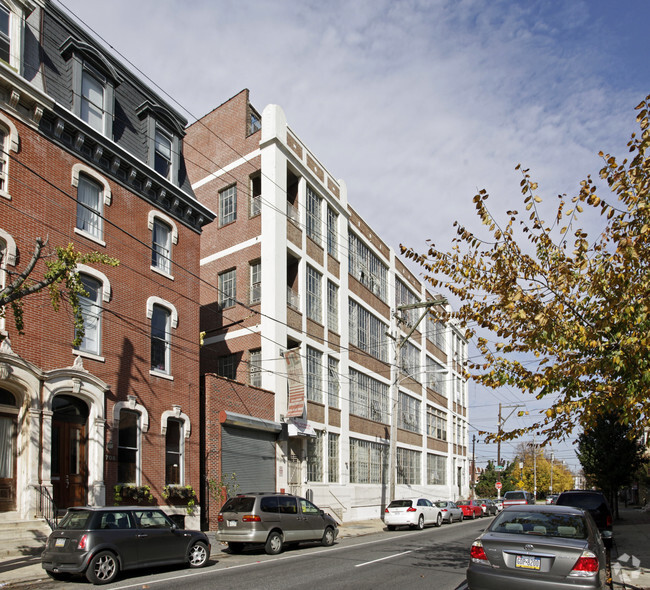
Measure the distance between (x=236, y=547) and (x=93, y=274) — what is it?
8.83 meters

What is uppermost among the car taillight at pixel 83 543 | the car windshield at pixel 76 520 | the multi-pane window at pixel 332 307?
the multi-pane window at pixel 332 307

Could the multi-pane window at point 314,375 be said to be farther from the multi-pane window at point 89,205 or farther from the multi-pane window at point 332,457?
the multi-pane window at point 89,205

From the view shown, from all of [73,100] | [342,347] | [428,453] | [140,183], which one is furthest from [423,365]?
[73,100]

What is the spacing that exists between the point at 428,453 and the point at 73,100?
39080mm

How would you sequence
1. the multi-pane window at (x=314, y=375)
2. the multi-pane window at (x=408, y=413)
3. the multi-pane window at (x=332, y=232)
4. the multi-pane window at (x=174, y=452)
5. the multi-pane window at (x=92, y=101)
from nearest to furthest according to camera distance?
the multi-pane window at (x=92, y=101)
the multi-pane window at (x=174, y=452)
the multi-pane window at (x=314, y=375)
the multi-pane window at (x=332, y=232)
the multi-pane window at (x=408, y=413)

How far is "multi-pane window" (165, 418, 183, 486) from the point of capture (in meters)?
21.3

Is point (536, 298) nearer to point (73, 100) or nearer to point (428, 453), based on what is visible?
point (73, 100)

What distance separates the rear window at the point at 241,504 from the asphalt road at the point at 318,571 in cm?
116

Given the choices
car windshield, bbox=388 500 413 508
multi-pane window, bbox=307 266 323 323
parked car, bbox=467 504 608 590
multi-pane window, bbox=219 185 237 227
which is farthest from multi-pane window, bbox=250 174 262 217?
parked car, bbox=467 504 608 590

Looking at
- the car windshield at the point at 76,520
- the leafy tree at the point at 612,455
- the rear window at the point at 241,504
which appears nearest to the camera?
the car windshield at the point at 76,520

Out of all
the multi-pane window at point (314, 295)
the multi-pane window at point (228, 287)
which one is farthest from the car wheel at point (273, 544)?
the multi-pane window at point (314, 295)

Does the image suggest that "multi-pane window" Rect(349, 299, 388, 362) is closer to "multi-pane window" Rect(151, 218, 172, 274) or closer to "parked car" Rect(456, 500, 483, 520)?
"parked car" Rect(456, 500, 483, 520)

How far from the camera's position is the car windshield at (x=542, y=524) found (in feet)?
29.3

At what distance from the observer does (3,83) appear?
1680cm
